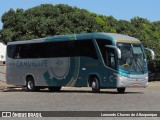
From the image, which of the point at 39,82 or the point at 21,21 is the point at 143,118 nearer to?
the point at 39,82

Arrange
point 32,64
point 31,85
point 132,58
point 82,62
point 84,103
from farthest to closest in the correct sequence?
point 31,85 < point 32,64 < point 82,62 < point 132,58 < point 84,103

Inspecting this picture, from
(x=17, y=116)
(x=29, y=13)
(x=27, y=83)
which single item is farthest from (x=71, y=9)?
(x=17, y=116)

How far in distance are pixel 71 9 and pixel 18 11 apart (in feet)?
18.8

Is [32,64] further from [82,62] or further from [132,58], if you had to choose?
[132,58]

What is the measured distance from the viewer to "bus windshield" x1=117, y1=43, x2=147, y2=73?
28391 mm

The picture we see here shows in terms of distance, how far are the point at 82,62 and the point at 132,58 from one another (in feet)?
9.88

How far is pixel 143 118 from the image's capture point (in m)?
14.4

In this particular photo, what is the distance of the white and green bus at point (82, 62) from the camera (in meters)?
28.4

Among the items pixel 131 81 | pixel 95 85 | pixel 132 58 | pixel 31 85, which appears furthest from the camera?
pixel 31 85

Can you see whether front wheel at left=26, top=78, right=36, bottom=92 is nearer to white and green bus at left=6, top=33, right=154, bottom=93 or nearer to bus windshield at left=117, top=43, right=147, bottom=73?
white and green bus at left=6, top=33, right=154, bottom=93

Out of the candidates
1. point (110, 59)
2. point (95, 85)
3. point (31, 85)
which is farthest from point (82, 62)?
point (31, 85)

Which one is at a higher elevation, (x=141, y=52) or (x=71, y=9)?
(x=71, y=9)

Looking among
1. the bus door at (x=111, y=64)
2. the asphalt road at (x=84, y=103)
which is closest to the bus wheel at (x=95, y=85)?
the bus door at (x=111, y=64)

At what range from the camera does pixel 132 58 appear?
94.2 ft
